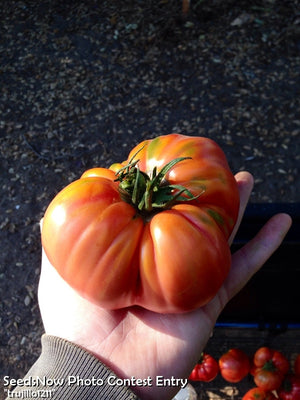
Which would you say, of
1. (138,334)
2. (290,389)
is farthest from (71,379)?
(290,389)

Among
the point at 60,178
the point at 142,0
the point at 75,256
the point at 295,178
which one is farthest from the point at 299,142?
the point at 75,256

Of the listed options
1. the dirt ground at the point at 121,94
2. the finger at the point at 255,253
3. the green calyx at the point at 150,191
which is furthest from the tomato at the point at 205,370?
the green calyx at the point at 150,191

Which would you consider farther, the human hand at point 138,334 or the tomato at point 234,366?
the tomato at point 234,366

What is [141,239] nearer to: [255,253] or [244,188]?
[255,253]

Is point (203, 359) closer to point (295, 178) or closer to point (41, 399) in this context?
point (41, 399)

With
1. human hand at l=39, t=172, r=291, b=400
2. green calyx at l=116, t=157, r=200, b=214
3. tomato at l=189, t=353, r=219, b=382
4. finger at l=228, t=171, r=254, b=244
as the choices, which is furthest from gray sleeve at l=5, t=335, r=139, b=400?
tomato at l=189, t=353, r=219, b=382

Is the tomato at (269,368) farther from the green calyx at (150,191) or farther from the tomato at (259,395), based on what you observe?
the green calyx at (150,191)
